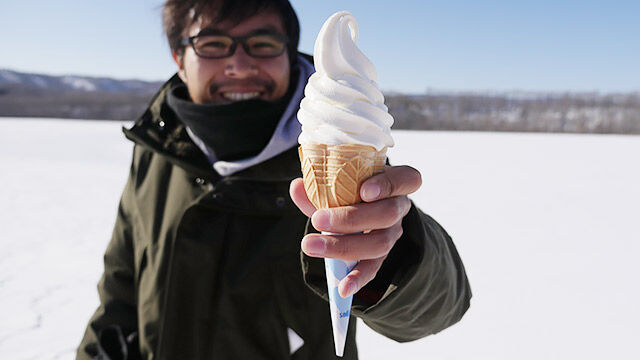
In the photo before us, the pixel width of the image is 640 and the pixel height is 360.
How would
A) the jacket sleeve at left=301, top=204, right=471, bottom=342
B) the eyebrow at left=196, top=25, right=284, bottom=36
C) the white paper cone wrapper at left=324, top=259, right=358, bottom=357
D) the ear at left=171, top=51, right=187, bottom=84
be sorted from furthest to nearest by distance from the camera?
the ear at left=171, top=51, right=187, bottom=84, the eyebrow at left=196, top=25, right=284, bottom=36, the jacket sleeve at left=301, top=204, right=471, bottom=342, the white paper cone wrapper at left=324, top=259, right=358, bottom=357

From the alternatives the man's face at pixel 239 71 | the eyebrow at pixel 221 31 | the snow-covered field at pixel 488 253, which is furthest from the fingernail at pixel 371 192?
the snow-covered field at pixel 488 253

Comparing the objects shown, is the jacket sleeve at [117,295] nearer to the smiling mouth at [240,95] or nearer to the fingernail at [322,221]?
the smiling mouth at [240,95]

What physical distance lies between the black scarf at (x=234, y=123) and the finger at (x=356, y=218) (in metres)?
0.97

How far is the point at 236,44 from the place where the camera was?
2.00m

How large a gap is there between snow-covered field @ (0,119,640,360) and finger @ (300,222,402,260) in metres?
3.04

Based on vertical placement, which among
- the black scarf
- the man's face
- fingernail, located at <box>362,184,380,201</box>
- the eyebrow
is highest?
the eyebrow

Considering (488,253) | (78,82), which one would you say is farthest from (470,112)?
(78,82)

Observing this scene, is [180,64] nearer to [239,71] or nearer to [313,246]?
[239,71]

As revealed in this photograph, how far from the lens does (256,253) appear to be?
1.78 metres

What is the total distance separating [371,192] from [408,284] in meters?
0.41

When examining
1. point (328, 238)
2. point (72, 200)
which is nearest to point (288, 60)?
point (328, 238)

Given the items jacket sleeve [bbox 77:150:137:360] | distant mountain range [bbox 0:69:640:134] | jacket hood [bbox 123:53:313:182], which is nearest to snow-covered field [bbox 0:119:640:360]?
jacket sleeve [bbox 77:150:137:360]

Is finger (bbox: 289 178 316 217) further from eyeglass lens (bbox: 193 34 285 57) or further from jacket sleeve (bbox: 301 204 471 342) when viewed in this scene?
eyeglass lens (bbox: 193 34 285 57)

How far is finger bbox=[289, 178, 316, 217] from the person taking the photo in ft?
4.31
